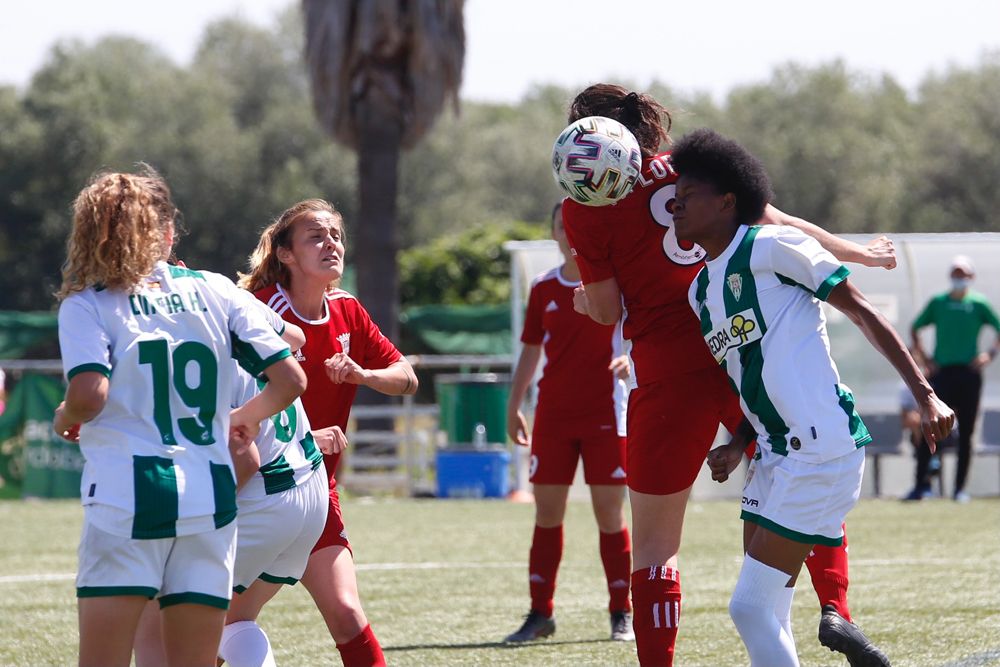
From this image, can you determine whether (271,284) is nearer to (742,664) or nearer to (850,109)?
(742,664)

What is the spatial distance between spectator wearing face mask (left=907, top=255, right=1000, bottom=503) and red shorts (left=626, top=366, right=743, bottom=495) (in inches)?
395

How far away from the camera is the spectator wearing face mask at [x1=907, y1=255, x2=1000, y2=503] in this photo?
14148mm

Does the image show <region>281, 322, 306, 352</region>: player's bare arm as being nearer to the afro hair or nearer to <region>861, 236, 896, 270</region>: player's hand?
the afro hair

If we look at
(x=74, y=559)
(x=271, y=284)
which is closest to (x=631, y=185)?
(x=271, y=284)

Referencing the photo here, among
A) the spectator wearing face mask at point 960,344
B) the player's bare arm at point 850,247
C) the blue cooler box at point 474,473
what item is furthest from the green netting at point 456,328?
the player's bare arm at point 850,247

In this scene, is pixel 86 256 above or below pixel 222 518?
above

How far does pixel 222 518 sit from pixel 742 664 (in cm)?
282

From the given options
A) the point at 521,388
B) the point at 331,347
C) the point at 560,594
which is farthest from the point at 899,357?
the point at 560,594

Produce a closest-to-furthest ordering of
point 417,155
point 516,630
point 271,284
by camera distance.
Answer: point 271,284
point 516,630
point 417,155

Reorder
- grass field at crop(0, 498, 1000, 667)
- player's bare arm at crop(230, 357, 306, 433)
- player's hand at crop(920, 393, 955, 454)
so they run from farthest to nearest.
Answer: grass field at crop(0, 498, 1000, 667), player's hand at crop(920, 393, 955, 454), player's bare arm at crop(230, 357, 306, 433)

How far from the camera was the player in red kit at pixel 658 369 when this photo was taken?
477cm

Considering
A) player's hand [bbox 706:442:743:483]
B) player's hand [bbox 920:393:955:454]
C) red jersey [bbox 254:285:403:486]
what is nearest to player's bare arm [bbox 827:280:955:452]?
player's hand [bbox 920:393:955:454]

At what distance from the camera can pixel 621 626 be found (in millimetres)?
6777

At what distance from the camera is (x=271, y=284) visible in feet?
16.7
